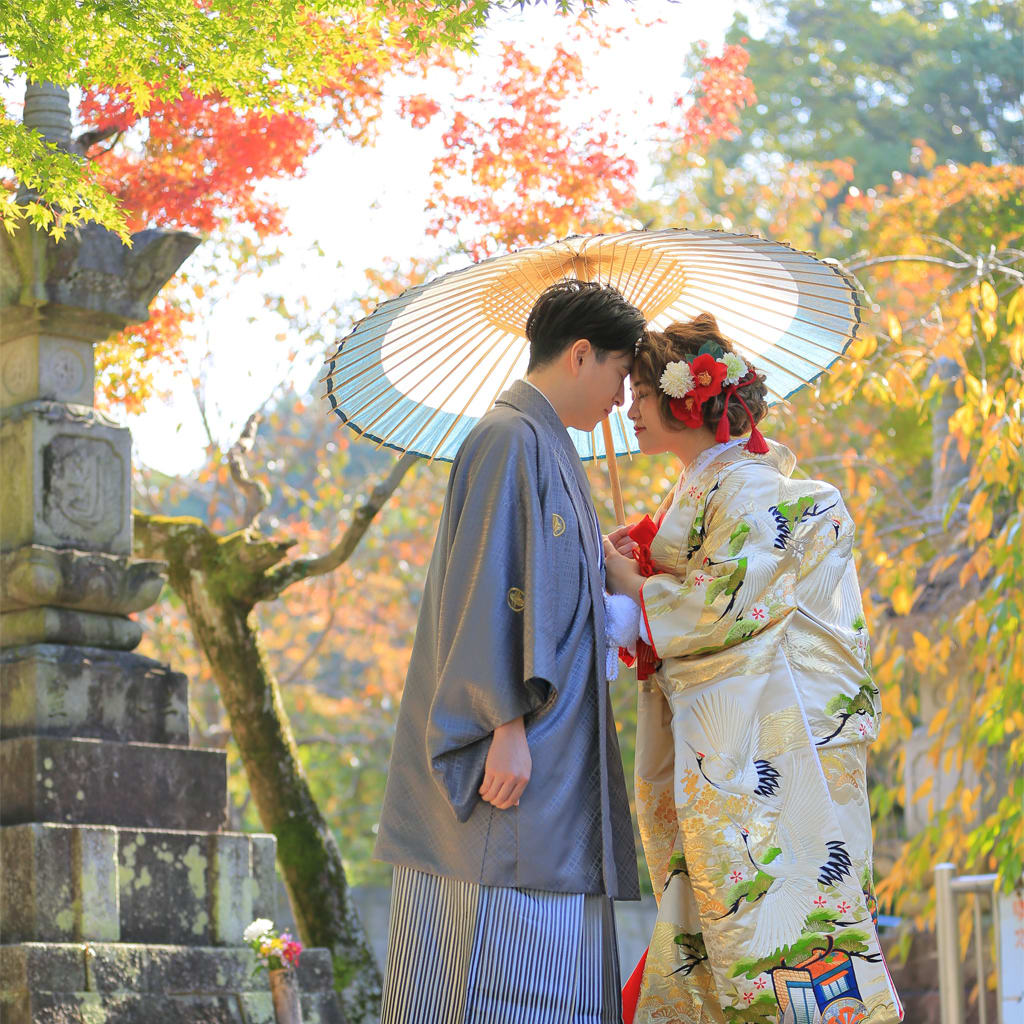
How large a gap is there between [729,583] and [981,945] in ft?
10.7

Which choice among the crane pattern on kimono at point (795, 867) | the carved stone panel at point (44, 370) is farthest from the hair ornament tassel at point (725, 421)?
the carved stone panel at point (44, 370)

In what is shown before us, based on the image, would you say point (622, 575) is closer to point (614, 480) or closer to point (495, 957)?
point (614, 480)

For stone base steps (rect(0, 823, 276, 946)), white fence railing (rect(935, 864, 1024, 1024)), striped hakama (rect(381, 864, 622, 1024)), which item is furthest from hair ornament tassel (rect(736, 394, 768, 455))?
white fence railing (rect(935, 864, 1024, 1024))

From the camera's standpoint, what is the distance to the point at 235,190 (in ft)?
21.3

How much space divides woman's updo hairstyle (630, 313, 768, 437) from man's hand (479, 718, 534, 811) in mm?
934

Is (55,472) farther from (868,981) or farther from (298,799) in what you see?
(868,981)

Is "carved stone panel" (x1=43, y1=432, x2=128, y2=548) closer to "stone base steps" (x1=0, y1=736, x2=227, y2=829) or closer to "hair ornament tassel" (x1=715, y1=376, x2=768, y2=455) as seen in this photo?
"stone base steps" (x1=0, y1=736, x2=227, y2=829)

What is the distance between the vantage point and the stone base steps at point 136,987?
12.7 feet

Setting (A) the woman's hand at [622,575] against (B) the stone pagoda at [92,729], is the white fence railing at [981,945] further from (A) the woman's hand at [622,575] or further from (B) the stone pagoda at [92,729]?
(A) the woman's hand at [622,575]

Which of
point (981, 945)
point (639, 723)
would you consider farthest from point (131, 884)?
point (981, 945)

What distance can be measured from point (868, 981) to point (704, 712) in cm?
67

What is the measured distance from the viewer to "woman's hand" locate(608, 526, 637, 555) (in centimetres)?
334

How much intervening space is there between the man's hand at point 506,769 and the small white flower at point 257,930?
195cm

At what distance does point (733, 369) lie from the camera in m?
3.21
